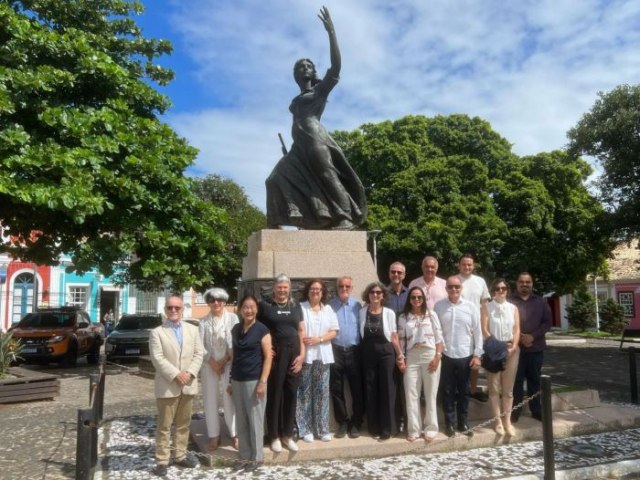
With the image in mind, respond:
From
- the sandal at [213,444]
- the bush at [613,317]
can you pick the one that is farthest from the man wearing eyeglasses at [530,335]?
the bush at [613,317]

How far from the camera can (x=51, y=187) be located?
10227 millimetres

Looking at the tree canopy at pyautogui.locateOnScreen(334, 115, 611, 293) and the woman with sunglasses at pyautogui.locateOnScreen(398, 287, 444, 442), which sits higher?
the tree canopy at pyautogui.locateOnScreen(334, 115, 611, 293)

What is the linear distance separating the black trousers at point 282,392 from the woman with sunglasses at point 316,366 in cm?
15

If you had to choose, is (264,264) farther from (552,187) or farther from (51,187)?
(552,187)

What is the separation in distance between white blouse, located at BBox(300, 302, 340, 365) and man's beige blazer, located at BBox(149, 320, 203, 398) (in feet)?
3.38

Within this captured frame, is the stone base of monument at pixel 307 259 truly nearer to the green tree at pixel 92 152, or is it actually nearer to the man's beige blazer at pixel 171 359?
the man's beige blazer at pixel 171 359

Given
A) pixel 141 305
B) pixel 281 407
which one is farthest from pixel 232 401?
pixel 141 305

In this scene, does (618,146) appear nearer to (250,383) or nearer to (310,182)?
(310,182)

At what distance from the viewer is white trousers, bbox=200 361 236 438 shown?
576 centimetres

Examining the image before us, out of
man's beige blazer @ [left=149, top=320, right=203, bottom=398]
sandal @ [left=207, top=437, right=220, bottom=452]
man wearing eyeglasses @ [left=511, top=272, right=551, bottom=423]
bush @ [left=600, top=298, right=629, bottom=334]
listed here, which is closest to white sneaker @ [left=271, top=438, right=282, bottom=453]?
sandal @ [left=207, top=437, right=220, bottom=452]

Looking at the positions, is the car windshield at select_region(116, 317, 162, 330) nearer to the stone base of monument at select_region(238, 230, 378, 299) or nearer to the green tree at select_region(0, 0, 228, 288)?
the green tree at select_region(0, 0, 228, 288)

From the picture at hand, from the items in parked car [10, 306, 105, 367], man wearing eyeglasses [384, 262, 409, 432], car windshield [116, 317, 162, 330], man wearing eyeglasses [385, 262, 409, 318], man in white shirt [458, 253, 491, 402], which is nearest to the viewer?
man wearing eyeglasses [384, 262, 409, 432]

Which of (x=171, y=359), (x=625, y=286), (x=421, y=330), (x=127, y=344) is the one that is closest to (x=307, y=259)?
(x=421, y=330)

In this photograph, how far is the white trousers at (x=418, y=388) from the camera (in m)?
5.88
